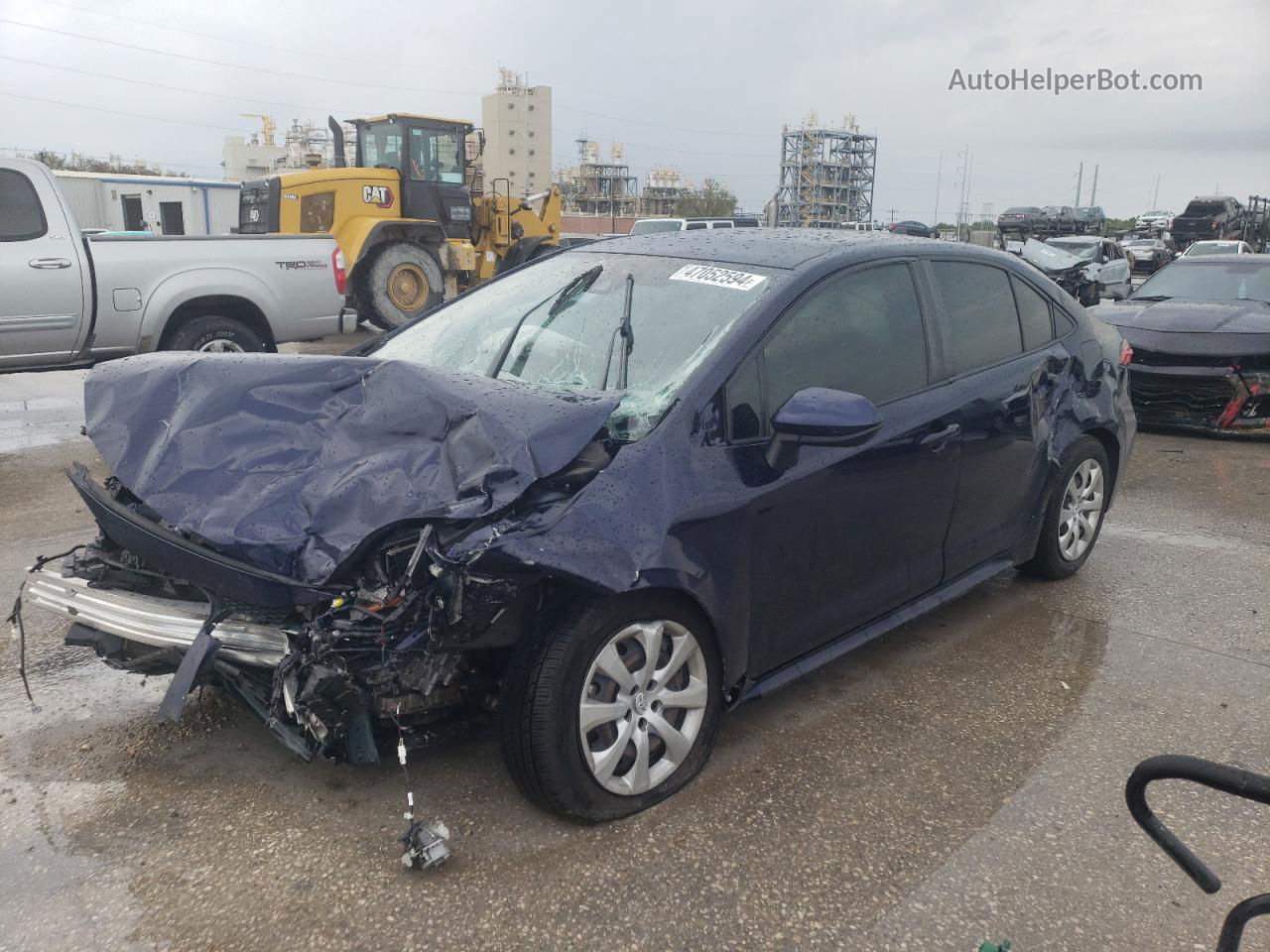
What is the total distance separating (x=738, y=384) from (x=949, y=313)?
1.30m

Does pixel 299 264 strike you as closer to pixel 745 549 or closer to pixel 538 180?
pixel 745 549

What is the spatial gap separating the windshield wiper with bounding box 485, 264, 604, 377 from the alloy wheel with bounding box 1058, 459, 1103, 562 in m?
2.44

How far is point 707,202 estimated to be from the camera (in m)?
95.4

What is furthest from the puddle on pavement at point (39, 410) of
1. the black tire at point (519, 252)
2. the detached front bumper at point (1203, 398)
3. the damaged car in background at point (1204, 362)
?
the detached front bumper at point (1203, 398)

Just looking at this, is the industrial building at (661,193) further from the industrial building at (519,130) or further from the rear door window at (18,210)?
the rear door window at (18,210)

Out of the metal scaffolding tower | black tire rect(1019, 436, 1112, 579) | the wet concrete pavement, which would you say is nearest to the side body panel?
the wet concrete pavement

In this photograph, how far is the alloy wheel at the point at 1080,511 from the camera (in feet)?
15.2

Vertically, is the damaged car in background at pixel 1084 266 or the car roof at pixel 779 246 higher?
the damaged car in background at pixel 1084 266

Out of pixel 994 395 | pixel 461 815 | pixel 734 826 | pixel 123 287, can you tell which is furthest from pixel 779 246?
pixel 123 287

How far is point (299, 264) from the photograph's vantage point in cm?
838

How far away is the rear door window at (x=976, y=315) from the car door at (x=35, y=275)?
659cm

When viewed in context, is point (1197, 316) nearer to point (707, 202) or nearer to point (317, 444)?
point (317, 444)

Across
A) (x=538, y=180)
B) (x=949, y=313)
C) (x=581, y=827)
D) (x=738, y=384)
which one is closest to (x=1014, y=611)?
(x=949, y=313)

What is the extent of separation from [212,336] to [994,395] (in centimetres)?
643
